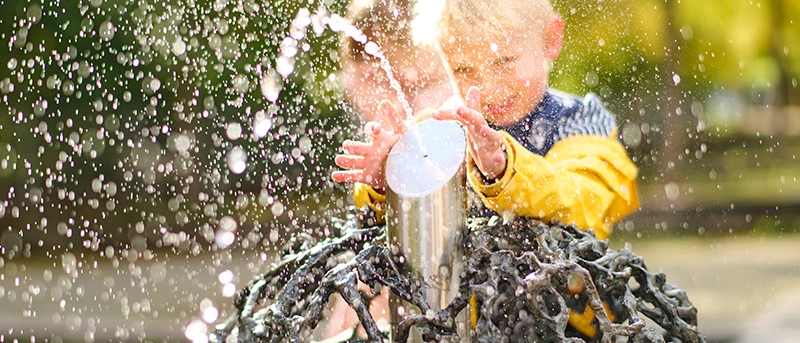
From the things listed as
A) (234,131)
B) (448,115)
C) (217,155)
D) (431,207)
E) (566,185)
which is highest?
(217,155)

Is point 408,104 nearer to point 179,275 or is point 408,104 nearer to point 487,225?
point 487,225

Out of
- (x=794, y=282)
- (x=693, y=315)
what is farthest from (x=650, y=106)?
(x=693, y=315)

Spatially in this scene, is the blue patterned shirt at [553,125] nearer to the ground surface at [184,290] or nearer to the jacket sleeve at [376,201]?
the jacket sleeve at [376,201]

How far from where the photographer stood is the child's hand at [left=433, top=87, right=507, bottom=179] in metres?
1.38

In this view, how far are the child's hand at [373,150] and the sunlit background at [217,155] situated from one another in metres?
3.18

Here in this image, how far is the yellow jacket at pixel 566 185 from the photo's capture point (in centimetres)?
159

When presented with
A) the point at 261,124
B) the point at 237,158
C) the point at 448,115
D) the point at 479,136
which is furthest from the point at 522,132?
the point at 237,158

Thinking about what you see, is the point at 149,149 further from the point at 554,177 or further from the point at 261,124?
the point at 554,177

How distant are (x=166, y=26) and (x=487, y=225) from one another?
6763mm

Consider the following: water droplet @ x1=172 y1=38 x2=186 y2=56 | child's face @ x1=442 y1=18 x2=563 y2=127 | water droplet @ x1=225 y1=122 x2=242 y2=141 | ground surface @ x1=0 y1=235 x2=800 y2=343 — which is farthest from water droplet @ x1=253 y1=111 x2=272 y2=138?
child's face @ x1=442 y1=18 x2=563 y2=127

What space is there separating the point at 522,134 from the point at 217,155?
8.05m

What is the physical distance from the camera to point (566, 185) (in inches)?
68.9

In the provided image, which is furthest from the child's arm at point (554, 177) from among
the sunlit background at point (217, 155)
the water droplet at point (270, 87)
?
the water droplet at point (270, 87)

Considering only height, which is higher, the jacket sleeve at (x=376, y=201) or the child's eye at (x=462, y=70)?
the child's eye at (x=462, y=70)
